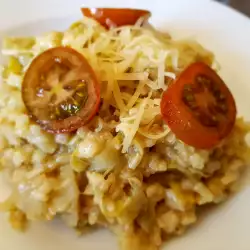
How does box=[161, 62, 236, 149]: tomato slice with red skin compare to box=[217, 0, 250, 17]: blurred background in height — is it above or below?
above

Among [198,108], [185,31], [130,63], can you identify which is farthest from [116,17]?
[198,108]

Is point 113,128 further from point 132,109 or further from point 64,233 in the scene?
point 64,233

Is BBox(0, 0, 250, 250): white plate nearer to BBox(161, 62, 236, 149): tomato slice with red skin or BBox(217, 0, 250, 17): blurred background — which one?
BBox(161, 62, 236, 149): tomato slice with red skin

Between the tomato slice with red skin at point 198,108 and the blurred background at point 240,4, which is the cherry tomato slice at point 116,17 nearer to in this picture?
the tomato slice with red skin at point 198,108

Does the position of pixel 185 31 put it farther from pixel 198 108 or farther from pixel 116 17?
pixel 198 108

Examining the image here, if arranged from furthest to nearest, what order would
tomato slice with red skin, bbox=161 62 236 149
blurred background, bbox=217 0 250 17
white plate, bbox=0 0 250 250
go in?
blurred background, bbox=217 0 250 17
white plate, bbox=0 0 250 250
tomato slice with red skin, bbox=161 62 236 149

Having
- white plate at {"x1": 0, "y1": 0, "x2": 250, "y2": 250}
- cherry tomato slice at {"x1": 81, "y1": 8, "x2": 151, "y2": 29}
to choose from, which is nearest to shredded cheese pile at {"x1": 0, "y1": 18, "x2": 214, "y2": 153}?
cherry tomato slice at {"x1": 81, "y1": 8, "x2": 151, "y2": 29}

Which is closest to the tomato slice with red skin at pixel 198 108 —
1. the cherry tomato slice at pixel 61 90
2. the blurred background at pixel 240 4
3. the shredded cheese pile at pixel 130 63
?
the shredded cheese pile at pixel 130 63
